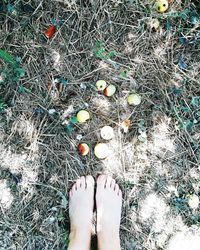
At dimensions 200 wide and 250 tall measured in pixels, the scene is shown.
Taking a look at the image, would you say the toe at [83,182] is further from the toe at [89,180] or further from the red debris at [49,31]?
the red debris at [49,31]

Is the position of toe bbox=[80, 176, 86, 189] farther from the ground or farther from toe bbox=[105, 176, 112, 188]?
toe bbox=[105, 176, 112, 188]

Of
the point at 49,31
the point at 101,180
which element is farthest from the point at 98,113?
the point at 49,31

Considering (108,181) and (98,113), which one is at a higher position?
(98,113)

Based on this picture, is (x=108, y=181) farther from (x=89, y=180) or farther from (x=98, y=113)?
(x=98, y=113)

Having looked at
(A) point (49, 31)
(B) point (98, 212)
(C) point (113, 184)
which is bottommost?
(B) point (98, 212)

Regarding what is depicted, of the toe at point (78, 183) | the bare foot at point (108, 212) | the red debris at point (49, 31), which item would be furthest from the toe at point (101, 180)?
the red debris at point (49, 31)
